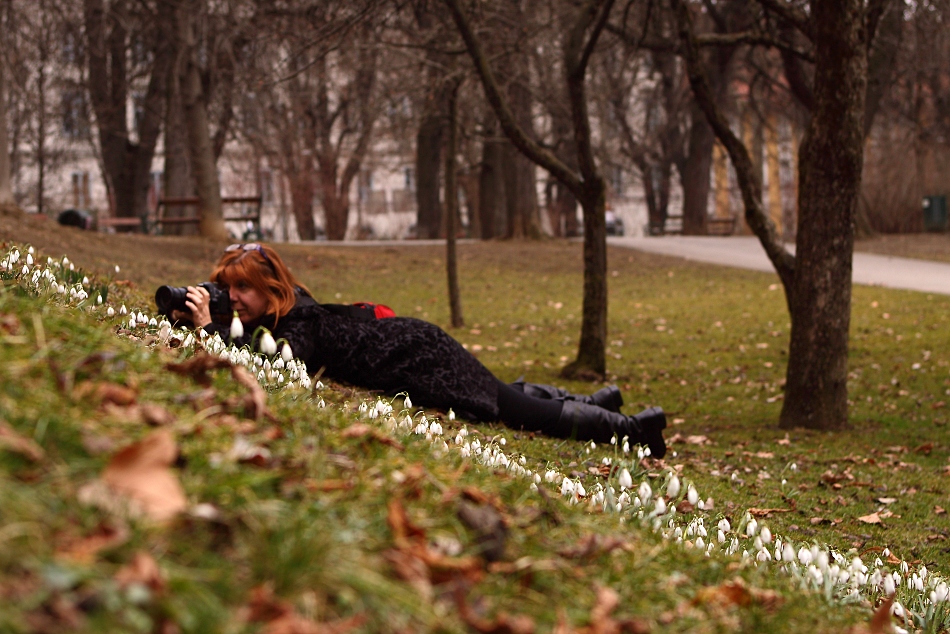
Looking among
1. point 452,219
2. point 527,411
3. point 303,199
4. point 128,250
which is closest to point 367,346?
point 527,411

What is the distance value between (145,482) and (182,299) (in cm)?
411

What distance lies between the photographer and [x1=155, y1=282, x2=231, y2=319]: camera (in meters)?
5.98

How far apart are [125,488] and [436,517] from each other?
78 cm

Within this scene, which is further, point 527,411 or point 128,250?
point 128,250

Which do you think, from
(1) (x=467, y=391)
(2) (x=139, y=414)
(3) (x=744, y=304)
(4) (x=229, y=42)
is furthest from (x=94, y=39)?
(2) (x=139, y=414)

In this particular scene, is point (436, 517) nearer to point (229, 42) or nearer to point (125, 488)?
point (125, 488)

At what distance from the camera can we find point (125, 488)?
211 cm

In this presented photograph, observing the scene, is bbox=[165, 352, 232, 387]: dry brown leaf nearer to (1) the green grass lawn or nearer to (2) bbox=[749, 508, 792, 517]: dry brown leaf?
(1) the green grass lawn

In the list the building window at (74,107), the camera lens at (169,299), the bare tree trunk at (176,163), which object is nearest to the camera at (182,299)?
the camera lens at (169,299)

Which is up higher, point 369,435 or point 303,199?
point 303,199

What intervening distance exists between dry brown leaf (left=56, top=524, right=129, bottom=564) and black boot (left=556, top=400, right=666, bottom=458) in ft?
16.0

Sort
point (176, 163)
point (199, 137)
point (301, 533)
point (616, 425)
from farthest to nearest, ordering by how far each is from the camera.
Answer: point (176, 163), point (199, 137), point (616, 425), point (301, 533)

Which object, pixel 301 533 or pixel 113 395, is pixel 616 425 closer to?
pixel 113 395

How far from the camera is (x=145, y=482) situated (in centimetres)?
214
